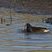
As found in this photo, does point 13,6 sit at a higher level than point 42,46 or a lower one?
higher

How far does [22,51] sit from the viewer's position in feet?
9.57

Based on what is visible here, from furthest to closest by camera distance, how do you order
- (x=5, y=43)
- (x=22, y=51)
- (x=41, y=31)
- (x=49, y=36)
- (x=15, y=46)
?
(x=41, y=31) < (x=49, y=36) < (x=5, y=43) < (x=15, y=46) < (x=22, y=51)

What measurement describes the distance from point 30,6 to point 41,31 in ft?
22.1

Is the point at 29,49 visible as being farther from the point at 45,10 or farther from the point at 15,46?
the point at 45,10

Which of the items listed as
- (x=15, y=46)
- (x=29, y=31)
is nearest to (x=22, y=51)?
(x=15, y=46)

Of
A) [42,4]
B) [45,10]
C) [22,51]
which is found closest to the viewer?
[22,51]

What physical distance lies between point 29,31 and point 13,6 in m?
6.46

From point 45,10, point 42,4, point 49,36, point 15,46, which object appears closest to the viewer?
point 15,46

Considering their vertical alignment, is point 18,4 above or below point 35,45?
above

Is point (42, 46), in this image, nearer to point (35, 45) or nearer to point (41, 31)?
point (35, 45)

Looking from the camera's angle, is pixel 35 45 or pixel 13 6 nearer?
pixel 35 45

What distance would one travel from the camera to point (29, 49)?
3.01m

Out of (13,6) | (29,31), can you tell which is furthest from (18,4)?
(29,31)

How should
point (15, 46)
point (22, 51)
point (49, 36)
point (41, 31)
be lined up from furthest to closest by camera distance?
point (41, 31) → point (49, 36) → point (15, 46) → point (22, 51)
